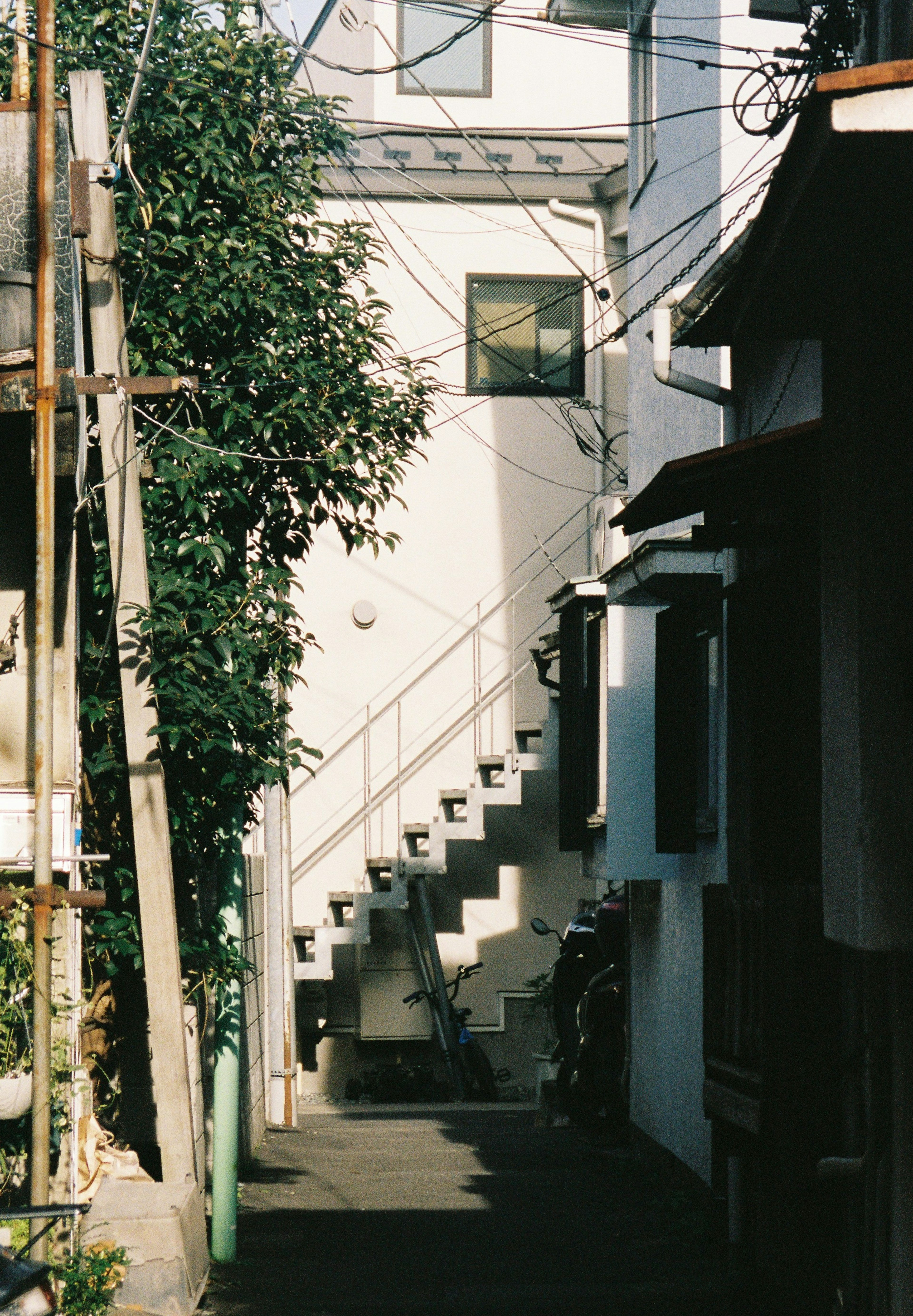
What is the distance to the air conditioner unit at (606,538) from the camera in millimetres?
13312

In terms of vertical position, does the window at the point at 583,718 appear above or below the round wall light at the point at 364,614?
below

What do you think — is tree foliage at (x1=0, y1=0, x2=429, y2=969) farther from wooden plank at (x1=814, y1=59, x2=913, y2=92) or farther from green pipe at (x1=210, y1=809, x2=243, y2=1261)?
wooden plank at (x1=814, y1=59, x2=913, y2=92)

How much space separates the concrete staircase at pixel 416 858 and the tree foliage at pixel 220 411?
6.97m

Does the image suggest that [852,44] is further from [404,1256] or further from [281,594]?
[404,1256]

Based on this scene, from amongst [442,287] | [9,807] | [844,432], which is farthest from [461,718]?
[844,432]

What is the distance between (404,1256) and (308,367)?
5.38 m

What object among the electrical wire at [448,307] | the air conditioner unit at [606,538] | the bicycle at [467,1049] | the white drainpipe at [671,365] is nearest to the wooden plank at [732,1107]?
the white drainpipe at [671,365]

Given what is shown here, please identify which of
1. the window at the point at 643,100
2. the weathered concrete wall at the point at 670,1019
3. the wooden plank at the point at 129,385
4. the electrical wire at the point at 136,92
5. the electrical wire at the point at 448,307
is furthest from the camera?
the electrical wire at the point at 448,307

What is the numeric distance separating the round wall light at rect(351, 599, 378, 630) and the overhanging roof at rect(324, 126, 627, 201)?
17.1 feet

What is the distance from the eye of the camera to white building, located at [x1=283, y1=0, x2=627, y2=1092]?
58.7 feet

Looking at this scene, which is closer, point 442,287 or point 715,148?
point 715,148

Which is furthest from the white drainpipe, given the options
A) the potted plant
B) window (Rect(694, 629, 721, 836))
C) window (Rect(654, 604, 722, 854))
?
the potted plant

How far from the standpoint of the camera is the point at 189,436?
340 inches

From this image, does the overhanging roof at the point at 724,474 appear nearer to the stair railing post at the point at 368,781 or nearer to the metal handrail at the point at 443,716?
the stair railing post at the point at 368,781
